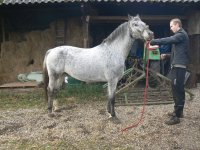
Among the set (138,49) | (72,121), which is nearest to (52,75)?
(72,121)

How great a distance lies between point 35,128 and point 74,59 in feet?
5.57

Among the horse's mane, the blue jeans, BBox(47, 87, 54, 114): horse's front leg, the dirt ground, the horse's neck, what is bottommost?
the dirt ground

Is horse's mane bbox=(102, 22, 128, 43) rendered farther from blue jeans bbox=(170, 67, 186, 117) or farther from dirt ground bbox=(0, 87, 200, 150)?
dirt ground bbox=(0, 87, 200, 150)

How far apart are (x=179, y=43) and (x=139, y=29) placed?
2.74 ft

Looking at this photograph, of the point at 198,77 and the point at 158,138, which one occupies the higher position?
the point at 198,77

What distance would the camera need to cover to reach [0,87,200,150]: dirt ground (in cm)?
536

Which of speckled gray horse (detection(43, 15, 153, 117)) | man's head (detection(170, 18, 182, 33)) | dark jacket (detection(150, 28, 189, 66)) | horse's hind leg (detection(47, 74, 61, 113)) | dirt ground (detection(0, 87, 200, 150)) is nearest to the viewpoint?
dirt ground (detection(0, 87, 200, 150))

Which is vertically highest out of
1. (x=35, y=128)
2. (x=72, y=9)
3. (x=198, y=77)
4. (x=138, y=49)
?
(x=72, y=9)

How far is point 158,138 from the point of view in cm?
560

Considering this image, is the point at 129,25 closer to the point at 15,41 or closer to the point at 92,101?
the point at 92,101

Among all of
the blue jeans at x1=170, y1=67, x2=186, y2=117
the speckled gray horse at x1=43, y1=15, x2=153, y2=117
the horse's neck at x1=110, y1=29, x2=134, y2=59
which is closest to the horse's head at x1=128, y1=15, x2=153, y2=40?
the speckled gray horse at x1=43, y1=15, x2=153, y2=117

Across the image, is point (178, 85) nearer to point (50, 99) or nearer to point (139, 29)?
point (139, 29)

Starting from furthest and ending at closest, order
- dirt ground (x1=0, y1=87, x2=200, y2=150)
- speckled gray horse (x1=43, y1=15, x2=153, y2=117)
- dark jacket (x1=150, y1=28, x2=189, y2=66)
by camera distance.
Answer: speckled gray horse (x1=43, y1=15, x2=153, y2=117), dark jacket (x1=150, y1=28, x2=189, y2=66), dirt ground (x1=0, y1=87, x2=200, y2=150)

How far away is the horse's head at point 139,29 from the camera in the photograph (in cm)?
629
